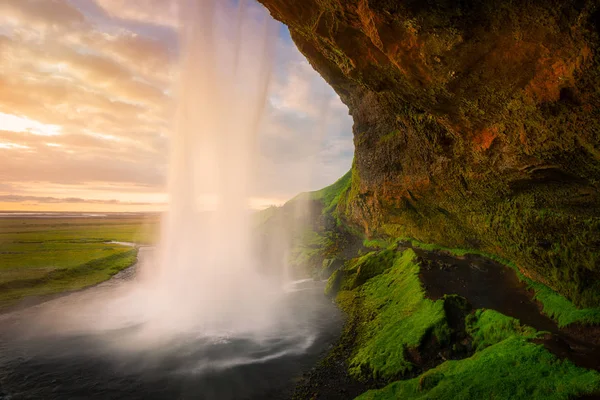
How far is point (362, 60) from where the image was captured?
15.3 meters

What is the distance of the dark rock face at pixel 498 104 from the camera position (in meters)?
9.05

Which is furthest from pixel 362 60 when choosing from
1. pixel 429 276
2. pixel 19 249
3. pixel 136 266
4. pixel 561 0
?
pixel 19 249

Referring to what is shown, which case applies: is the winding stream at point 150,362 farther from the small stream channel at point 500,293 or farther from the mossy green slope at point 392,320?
the small stream channel at point 500,293

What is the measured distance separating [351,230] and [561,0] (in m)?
42.6

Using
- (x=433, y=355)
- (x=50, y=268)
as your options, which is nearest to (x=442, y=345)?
(x=433, y=355)

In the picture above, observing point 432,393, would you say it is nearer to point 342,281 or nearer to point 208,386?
point 208,386

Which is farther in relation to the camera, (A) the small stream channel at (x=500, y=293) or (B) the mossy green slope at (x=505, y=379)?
(A) the small stream channel at (x=500, y=293)

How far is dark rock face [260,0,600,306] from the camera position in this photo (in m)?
9.05

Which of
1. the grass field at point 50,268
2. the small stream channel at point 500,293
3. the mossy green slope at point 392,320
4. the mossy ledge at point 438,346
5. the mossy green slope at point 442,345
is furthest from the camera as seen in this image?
the grass field at point 50,268

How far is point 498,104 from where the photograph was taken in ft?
39.1

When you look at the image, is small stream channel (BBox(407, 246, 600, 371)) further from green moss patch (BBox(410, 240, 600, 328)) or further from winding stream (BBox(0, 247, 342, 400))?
winding stream (BBox(0, 247, 342, 400))

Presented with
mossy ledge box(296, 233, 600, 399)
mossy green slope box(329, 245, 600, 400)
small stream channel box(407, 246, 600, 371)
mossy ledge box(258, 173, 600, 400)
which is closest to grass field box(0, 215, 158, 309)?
mossy ledge box(258, 173, 600, 400)

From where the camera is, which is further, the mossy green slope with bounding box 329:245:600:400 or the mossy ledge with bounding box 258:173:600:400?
the mossy ledge with bounding box 258:173:600:400

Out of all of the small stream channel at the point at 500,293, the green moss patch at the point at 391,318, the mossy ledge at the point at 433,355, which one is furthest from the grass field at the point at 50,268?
the small stream channel at the point at 500,293
